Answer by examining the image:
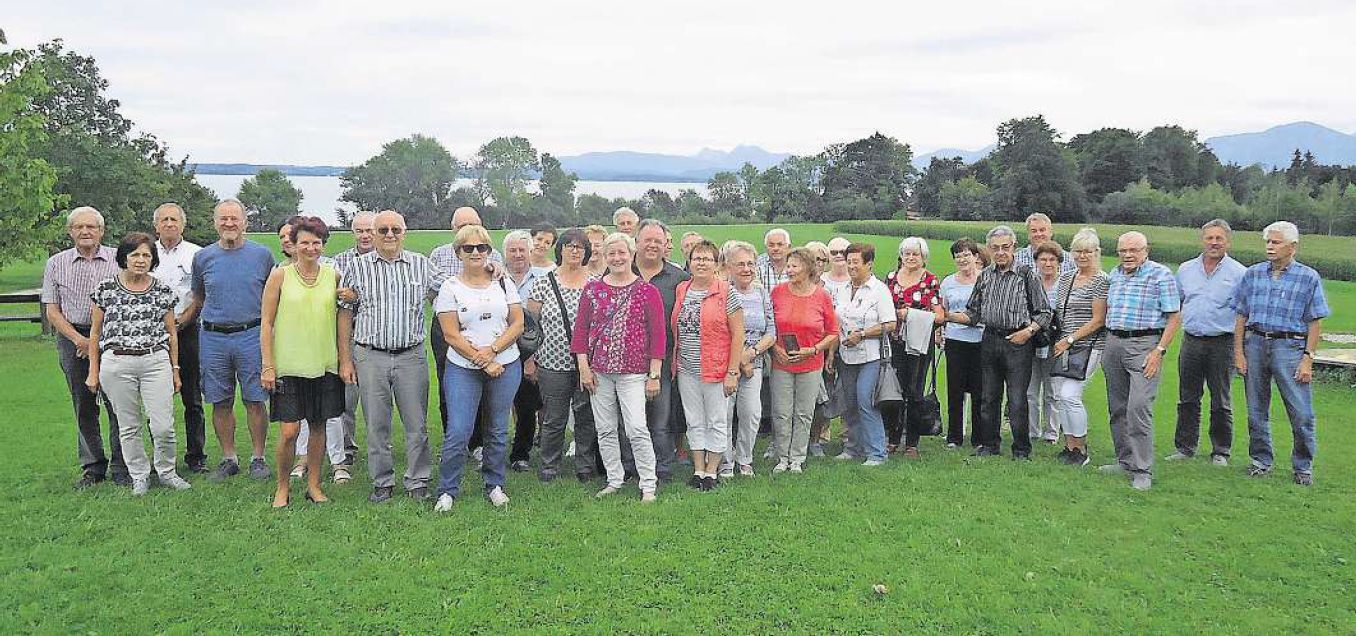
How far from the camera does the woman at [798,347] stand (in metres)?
6.67

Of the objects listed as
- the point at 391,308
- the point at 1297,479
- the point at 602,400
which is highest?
the point at 391,308

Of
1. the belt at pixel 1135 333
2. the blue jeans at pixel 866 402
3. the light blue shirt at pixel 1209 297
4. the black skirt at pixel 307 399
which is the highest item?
the light blue shirt at pixel 1209 297

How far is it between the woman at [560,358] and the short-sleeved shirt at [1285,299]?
5.09 m

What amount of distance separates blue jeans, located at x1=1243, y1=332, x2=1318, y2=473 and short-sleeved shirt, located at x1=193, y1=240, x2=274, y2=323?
748 centimetres

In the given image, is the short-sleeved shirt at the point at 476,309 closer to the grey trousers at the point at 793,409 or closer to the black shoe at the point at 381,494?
the black shoe at the point at 381,494

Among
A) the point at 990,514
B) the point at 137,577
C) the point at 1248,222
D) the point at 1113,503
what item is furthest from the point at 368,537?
the point at 1248,222

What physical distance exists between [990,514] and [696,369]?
7.27 feet

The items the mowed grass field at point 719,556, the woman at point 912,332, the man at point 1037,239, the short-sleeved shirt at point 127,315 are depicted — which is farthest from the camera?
the man at point 1037,239

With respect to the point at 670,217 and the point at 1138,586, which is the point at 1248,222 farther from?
the point at 1138,586

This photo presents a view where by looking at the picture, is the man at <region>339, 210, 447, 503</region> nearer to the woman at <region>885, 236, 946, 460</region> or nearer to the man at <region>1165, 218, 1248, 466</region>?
the woman at <region>885, 236, 946, 460</region>

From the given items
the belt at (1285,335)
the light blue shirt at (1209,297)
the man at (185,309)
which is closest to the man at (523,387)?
the man at (185,309)

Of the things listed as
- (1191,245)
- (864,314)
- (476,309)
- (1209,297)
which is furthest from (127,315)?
(1191,245)

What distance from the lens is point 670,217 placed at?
76.2 metres

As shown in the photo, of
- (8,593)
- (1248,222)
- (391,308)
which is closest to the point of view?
(8,593)
